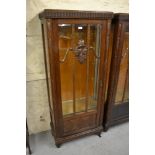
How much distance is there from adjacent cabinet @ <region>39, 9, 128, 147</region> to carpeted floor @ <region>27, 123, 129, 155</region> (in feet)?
0.32

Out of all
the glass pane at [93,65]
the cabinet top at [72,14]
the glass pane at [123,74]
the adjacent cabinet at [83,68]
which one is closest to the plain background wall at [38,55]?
the adjacent cabinet at [83,68]

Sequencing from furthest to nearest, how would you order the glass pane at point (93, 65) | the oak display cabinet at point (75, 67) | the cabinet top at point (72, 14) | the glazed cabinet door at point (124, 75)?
1. the glazed cabinet door at point (124, 75)
2. the glass pane at point (93, 65)
3. the oak display cabinet at point (75, 67)
4. the cabinet top at point (72, 14)

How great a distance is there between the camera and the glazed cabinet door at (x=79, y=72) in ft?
5.15

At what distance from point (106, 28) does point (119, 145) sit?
1.33m

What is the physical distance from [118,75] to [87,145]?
89 centimetres

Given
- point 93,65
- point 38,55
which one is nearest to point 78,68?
point 93,65

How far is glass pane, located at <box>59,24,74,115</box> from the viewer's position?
5.05 ft

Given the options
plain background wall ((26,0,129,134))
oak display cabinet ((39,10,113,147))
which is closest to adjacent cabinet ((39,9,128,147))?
oak display cabinet ((39,10,113,147))

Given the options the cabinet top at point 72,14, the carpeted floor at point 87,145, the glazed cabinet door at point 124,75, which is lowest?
the carpeted floor at point 87,145

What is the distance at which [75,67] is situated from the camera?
1713mm

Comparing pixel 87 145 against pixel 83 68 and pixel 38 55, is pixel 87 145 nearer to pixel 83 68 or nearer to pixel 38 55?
pixel 83 68

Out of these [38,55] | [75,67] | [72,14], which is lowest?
[75,67]

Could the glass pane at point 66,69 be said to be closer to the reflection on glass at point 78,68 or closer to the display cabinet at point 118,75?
the reflection on glass at point 78,68
